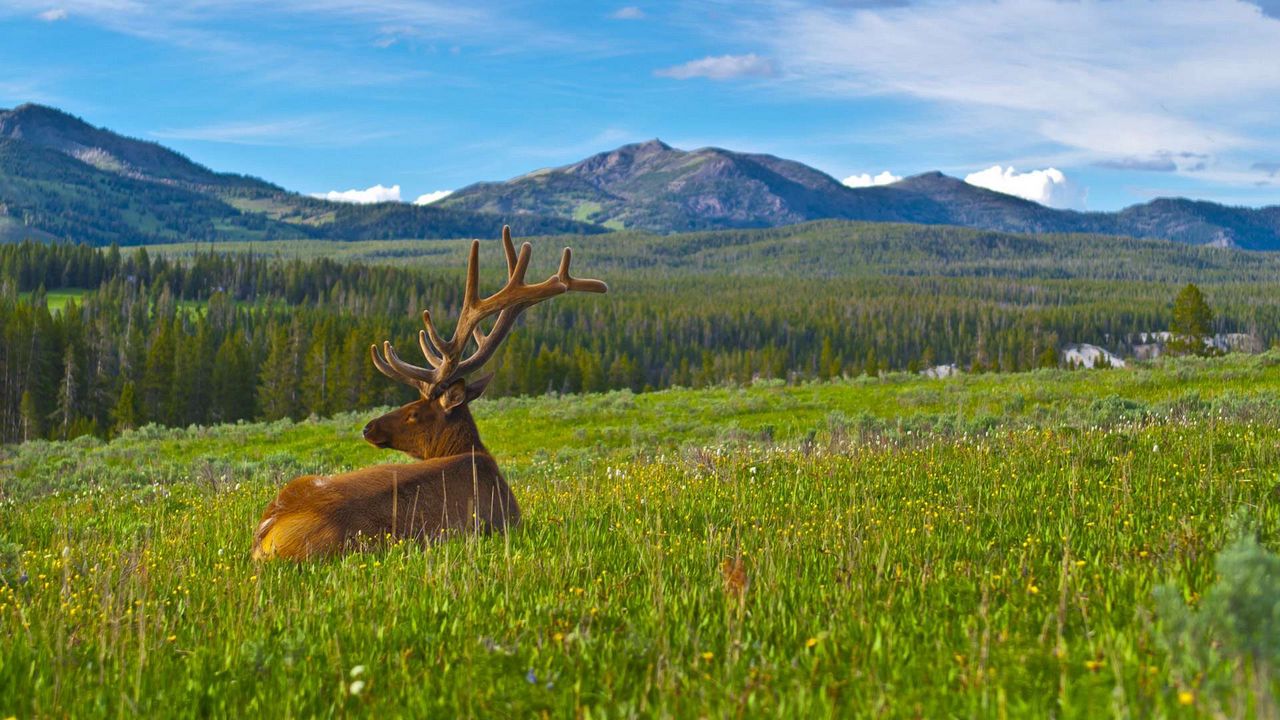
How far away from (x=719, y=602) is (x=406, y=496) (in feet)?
13.0

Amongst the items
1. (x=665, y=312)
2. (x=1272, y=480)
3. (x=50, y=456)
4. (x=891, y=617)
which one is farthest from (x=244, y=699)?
(x=665, y=312)

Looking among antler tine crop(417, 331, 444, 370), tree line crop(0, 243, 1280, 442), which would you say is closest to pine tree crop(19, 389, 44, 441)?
tree line crop(0, 243, 1280, 442)

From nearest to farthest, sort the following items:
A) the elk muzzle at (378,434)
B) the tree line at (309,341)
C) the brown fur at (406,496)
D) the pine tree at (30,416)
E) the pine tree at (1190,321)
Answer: the brown fur at (406,496) → the elk muzzle at (378,434) → the pine tree at (1190,321) → the pine tree at (30,416) → the tree line at (309,341)

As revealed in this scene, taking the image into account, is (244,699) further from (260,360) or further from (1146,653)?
(260,360)

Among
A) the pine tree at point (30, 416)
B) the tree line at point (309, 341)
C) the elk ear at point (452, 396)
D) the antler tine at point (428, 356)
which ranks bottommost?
the pine tree at point (30, 416)

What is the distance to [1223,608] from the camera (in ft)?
10.3

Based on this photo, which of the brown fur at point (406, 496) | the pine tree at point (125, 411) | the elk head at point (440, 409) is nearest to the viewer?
the brown fur at point (406, 496)

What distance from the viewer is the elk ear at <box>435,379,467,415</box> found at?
9.56 meters

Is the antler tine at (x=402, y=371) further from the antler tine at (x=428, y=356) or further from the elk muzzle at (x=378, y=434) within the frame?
the elk muzzle at (x=378, y=434)

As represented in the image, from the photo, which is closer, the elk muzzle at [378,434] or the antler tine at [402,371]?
the elk muzzle at [378,434]

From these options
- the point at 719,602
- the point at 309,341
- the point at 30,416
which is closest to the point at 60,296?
the point at 309,341

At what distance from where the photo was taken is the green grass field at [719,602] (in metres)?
3.70

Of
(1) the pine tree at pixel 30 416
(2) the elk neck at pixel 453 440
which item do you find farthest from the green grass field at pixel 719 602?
(1) the pine tree at pixel 30 416

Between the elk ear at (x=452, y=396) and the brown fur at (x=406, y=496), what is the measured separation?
11 mm
